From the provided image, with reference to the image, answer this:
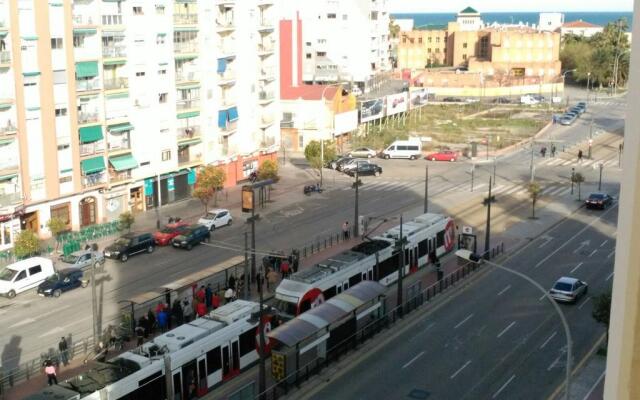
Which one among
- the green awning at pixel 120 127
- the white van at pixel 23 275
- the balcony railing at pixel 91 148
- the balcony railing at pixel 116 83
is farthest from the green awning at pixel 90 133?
the white van at pixel 23 275

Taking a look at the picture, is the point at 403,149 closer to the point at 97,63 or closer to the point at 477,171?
the point at 477,171

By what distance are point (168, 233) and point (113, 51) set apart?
1327cm

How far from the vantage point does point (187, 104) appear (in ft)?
196

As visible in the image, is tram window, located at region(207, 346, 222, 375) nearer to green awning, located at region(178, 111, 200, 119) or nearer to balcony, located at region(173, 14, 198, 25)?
green awning, located at region(178, 111, 200, 119)

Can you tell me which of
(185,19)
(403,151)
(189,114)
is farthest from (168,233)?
(403,151)

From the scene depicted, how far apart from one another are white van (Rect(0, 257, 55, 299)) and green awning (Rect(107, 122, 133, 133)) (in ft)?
49.9

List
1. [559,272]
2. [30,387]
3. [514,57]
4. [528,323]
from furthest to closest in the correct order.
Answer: [514,57] < [559,272] < [528,323] < [30,387]

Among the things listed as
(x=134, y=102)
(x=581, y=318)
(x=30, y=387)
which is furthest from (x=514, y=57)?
(x=30, y=387)

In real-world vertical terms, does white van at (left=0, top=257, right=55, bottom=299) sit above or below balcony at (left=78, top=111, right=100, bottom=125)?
below

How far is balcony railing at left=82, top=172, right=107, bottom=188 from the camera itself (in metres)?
50.8

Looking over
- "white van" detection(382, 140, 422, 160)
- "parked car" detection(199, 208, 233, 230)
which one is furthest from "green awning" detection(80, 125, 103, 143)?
"white van" detection(382, 140, 422, 160)

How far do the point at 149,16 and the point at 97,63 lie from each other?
632cm

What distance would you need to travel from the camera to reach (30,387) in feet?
89.7

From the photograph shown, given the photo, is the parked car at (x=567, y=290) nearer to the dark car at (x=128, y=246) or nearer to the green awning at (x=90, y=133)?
the dark car at (x=128, y=246)
